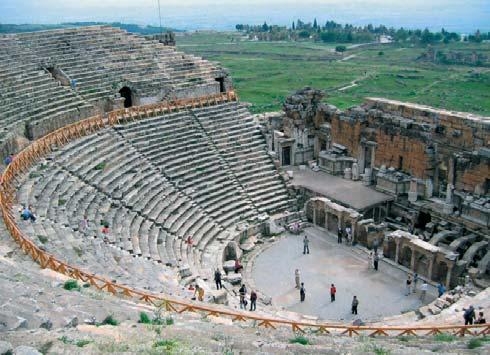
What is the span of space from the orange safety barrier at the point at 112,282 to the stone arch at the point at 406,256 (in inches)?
289

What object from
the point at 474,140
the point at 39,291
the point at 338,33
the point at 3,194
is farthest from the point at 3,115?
the point at 338,33

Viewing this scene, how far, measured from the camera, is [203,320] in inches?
430

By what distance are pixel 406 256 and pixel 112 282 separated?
1284 centimetres

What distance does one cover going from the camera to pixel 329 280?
65.9ft

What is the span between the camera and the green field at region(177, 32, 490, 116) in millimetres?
59500

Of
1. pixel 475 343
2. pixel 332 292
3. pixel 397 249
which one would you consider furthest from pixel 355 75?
pixel 475 343

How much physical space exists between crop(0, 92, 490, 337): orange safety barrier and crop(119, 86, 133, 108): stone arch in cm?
181

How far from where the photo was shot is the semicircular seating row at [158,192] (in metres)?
16.1

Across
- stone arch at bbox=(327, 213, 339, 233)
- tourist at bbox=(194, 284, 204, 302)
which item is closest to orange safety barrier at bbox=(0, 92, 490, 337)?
tourist at bbox=(194, 284, 204, 302)

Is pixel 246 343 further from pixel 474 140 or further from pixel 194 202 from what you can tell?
pixel 474 140

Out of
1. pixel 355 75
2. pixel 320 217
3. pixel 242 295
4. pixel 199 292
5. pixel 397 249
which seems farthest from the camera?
pixel 355 75

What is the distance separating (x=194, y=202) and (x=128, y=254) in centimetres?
681

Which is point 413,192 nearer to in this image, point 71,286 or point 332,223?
point 332,223

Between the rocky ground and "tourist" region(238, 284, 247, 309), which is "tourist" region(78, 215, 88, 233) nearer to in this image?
the rocky ground
